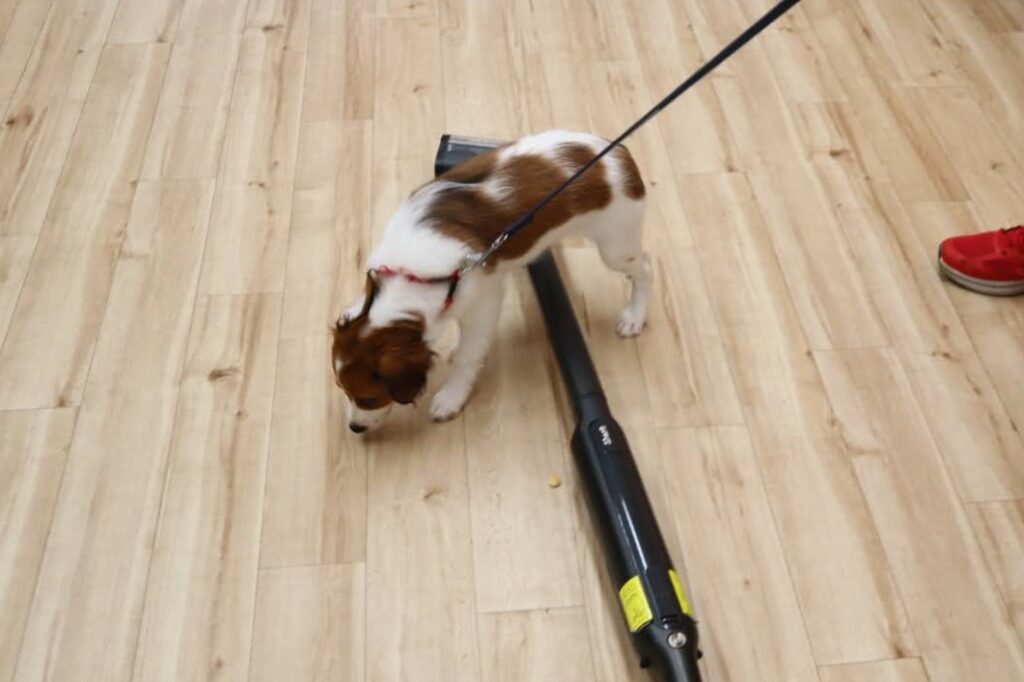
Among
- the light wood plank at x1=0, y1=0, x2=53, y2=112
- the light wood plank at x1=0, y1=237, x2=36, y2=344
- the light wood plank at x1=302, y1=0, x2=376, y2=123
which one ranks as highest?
the light wood plank at x1=0, y1=0, x2=53, y2=112

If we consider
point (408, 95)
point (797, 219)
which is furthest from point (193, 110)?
point (797, 219)

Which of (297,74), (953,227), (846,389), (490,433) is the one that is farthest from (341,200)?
(953,227)

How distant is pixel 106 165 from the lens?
2303 mm

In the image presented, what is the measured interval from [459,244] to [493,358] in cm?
41

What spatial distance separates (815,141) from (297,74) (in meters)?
1.36

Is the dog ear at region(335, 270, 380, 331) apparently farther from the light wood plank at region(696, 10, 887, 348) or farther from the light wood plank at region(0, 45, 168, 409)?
the light wood plank at region(696, 10, 887, 348)

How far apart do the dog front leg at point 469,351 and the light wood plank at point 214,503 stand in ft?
1.10

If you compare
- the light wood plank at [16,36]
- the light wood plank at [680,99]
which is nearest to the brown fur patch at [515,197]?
the light wood plank at [680,99]

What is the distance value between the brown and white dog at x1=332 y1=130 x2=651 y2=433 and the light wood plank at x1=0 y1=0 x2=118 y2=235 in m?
1.02

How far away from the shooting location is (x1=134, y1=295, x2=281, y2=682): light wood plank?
60.7 inches

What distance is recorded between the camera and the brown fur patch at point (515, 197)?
1.60m

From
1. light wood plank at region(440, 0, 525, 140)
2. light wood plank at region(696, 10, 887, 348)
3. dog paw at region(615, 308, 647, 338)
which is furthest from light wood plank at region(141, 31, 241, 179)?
light wood plank at region(696, 10, 887, 348)

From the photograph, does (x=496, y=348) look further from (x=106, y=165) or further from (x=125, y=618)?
(x=106, y=165)

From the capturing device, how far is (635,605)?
1.44 meters
